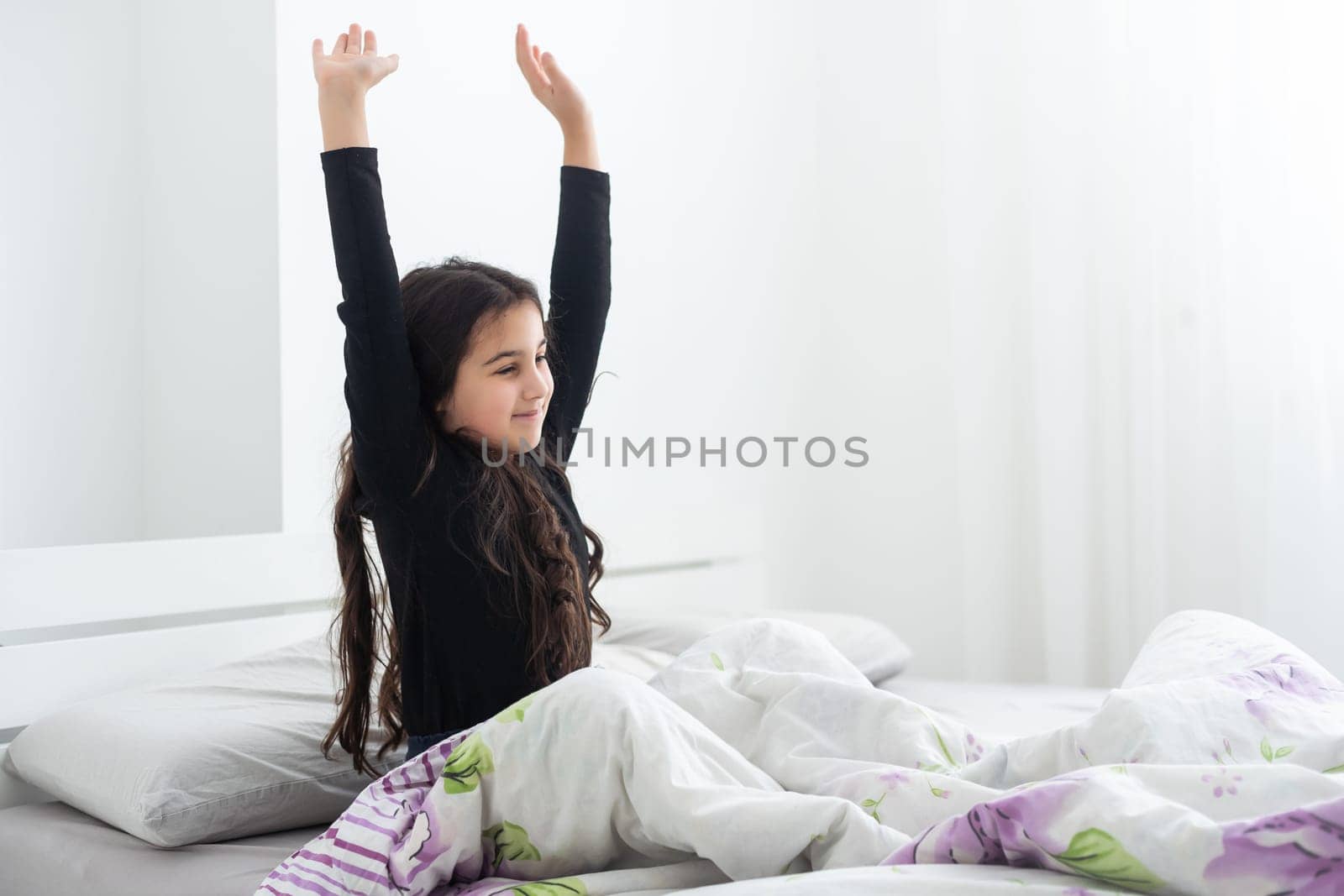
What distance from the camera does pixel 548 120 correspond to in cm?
239

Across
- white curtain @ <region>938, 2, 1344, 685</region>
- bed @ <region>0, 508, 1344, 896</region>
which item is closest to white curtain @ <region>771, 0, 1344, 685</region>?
white curtain @ <region>938, 2, 1344, 685</region>

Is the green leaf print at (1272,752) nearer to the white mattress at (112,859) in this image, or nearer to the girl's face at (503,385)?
the white mattress at (112,859)

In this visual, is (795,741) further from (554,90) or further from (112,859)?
(554,90)

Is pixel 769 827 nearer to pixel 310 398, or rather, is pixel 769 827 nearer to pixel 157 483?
pixel 310 398

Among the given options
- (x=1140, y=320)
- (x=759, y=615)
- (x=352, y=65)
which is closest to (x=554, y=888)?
(x=352, y=65)

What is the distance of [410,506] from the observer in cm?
126

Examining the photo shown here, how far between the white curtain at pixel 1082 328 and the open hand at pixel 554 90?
1540 millimetres

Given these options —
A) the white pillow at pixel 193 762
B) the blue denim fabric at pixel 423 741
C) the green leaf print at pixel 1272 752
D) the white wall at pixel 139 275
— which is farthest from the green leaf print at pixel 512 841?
the white wall at pixel 139 275

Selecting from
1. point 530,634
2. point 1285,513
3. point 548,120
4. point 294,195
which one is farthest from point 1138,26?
point 530,634

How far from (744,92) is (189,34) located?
4.48 ft

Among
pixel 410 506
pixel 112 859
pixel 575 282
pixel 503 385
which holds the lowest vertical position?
pixel 112 859

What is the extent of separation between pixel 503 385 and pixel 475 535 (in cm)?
16

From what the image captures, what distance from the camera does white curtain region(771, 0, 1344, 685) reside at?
246 cm

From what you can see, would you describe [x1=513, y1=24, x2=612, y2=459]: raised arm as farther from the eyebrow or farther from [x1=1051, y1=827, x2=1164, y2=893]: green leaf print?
[x1=1051, y1=827, x2=1164, y2=893]: green leaf print
